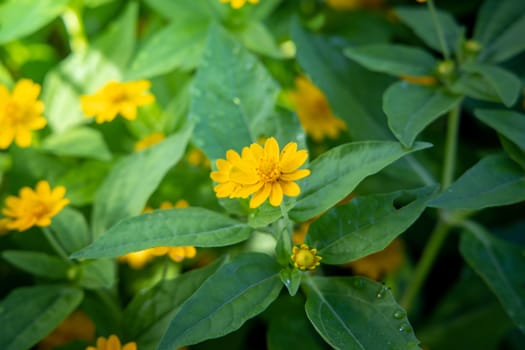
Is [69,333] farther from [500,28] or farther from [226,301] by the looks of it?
[500,28]

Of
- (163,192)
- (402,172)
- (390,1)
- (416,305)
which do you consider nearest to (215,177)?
(163,192)

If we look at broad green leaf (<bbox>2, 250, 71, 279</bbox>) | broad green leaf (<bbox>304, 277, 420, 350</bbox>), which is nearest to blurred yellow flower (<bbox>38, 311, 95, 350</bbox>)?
broad green leaf (<bbox>2, 250, 71, 279</bbox>)

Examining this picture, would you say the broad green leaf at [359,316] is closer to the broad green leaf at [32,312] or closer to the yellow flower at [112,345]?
the yellow flower at [112,345]

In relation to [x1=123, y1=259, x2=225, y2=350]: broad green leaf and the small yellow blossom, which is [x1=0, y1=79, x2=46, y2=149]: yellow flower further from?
the small yellow blossom

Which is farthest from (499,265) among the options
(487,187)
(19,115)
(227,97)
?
(19,115)

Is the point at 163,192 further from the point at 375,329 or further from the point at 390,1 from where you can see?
the point at 390,1

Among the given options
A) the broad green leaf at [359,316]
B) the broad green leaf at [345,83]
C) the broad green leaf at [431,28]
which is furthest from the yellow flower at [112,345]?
the broad green leaf at [431,28]
